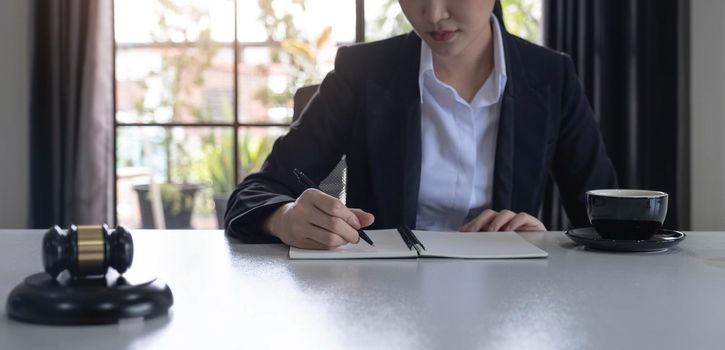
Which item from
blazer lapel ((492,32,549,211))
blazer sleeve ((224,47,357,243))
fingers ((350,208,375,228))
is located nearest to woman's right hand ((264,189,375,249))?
fingers ((350,208,375,228))

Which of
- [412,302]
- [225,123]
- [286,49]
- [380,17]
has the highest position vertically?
[380,17]

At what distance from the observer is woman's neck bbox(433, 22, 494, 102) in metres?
1.62

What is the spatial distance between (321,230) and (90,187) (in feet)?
7.94

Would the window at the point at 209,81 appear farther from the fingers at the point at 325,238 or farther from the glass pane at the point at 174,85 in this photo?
the fingers at the point at 325,238

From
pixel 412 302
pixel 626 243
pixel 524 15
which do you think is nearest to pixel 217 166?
pixel 524 15

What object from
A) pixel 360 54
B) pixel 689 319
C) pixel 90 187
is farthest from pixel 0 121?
pixel 689 319

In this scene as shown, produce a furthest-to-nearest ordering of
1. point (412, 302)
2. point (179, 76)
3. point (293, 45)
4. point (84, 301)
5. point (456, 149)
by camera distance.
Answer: point (179, 76) → point (293, 45) → point (456, 149) → point (412, 302) → point (84, 301)

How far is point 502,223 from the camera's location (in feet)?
4.35

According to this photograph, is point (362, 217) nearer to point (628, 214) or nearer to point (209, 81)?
point (628, 214)

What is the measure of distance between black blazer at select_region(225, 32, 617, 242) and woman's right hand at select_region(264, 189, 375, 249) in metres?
0.34

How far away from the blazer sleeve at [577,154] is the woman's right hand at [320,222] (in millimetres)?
623

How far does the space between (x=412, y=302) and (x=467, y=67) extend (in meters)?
0.87

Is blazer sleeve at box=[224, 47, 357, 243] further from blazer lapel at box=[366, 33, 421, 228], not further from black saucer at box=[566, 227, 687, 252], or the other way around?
black saucer at box=[566, 227, 687, 252]

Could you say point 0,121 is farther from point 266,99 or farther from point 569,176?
point 569,176
